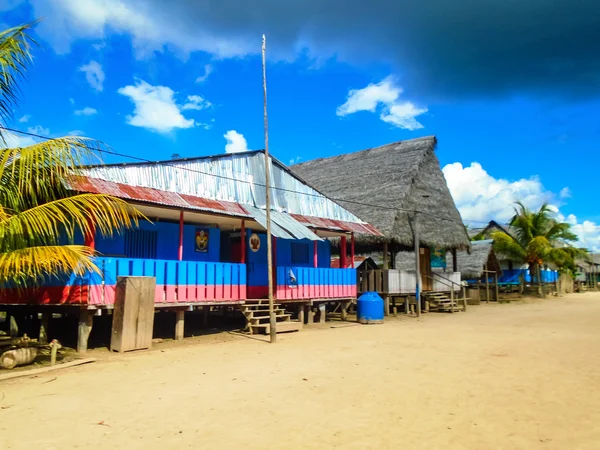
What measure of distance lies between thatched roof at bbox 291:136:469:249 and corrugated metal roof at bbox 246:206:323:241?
612 centimetres

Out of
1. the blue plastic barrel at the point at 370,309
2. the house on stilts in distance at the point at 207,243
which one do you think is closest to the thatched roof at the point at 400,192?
the house on stilts in distance at the point at 207,243

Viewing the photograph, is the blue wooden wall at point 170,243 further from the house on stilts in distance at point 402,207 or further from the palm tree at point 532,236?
the palm tree at point 532,236

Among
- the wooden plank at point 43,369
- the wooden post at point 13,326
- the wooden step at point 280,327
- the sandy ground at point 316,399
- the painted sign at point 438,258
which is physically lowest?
the sandy ground at point 316,399

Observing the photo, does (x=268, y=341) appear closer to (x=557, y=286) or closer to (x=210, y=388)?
(x=210, y=388)

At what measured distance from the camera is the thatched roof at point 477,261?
3209 centimetres

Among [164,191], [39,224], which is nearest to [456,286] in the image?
[164,191]

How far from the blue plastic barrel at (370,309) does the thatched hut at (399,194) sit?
335 centimetres

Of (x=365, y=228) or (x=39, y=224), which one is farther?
(x=365, y=228)

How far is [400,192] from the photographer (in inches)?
859

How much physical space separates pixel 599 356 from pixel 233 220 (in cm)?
984

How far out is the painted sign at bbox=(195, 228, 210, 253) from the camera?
14816mm

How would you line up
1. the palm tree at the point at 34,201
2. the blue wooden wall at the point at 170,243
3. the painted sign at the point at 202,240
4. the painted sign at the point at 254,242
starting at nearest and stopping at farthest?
the palm tree at the point at 34,201, the blue wooden wall at the point at 170,243, the painted sign at the point at 202,240, the painted sign at the point at 254,242

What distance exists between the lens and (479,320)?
18.5m

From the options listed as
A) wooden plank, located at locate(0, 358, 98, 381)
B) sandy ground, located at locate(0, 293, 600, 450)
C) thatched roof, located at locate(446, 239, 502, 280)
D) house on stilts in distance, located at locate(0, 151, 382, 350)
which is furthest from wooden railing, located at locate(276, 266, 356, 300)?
thatched roof, located at locate(446, 239, 502, 280)
